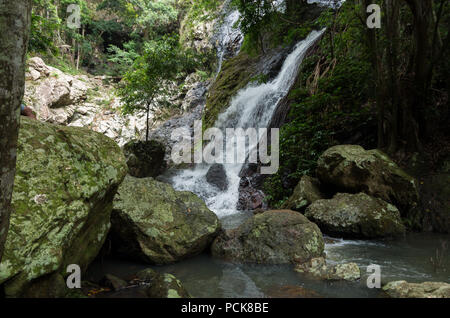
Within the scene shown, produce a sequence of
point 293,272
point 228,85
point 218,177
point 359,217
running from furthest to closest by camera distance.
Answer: point 228,85
point 218,177
point 359,217
point 293,272

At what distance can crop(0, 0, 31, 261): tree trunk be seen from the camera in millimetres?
1503

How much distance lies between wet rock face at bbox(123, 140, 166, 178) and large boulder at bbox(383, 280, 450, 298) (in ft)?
33.2

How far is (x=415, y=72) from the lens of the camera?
6.17 m

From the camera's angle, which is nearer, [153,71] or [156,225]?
[156,225]

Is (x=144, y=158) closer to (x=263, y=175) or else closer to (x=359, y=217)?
(x=263, y=175)

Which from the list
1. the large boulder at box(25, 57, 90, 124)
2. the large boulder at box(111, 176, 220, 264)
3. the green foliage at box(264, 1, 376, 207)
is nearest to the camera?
the large boulder at box(111, 176, 220, 264)

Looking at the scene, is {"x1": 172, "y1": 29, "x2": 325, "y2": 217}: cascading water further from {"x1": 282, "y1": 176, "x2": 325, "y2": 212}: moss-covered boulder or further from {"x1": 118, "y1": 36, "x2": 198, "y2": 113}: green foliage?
{"x1": 118, "y1": 36, "x2": 198, "y2": 113}: green foliage

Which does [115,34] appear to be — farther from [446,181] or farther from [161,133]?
[446,181]

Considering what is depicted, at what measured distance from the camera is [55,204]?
2715 millimetres

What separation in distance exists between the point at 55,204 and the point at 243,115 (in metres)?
10.1

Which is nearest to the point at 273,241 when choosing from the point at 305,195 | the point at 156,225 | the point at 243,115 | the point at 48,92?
the point at 156,225

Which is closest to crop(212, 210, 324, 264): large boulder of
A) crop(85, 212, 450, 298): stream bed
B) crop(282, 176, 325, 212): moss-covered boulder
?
crop(85, 212, 450, 298): stream bed
